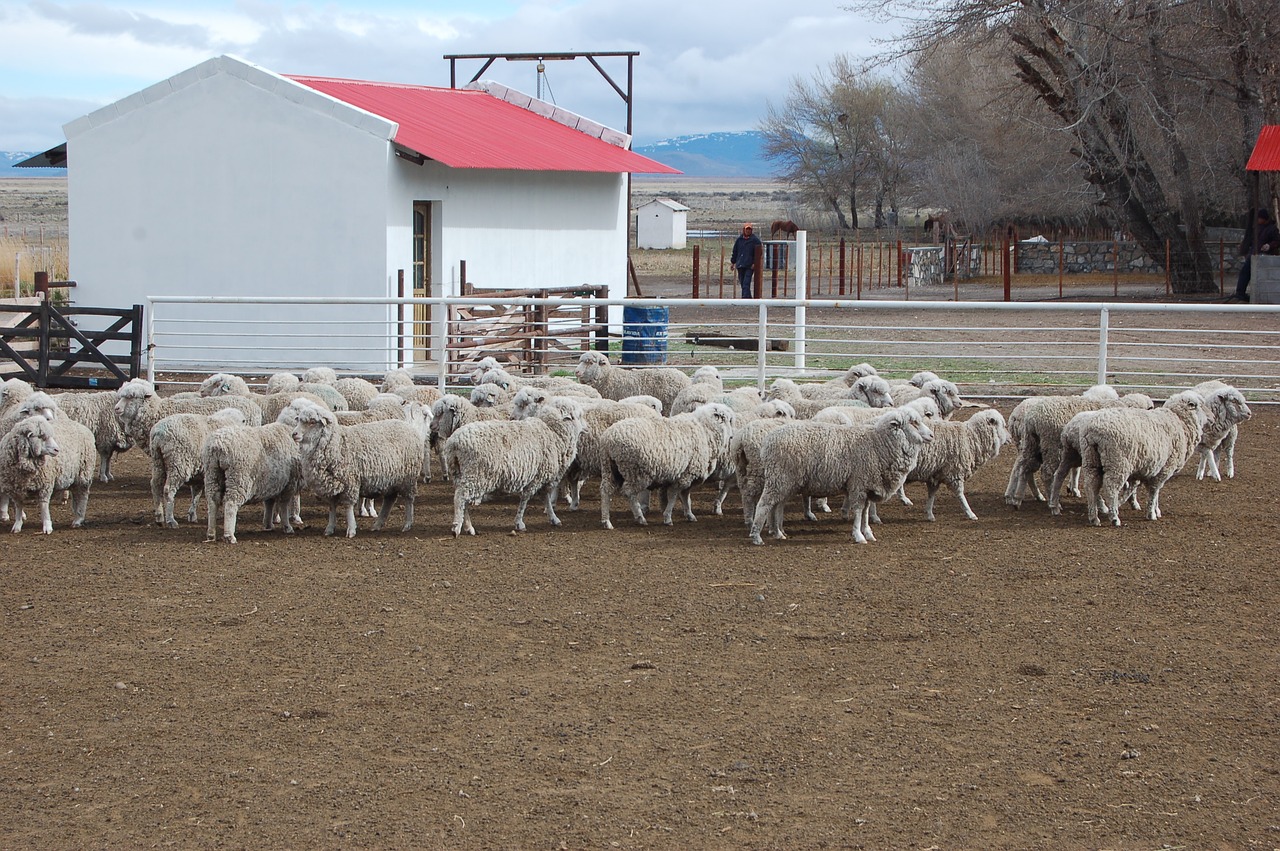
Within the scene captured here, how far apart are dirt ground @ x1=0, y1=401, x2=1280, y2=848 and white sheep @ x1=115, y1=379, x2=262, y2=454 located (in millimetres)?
1276

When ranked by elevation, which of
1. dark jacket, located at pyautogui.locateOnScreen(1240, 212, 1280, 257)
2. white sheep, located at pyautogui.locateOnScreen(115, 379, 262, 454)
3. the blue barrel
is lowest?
white sheep, located at pyautogui.locateOnScreen(115, 379, 262, 454)

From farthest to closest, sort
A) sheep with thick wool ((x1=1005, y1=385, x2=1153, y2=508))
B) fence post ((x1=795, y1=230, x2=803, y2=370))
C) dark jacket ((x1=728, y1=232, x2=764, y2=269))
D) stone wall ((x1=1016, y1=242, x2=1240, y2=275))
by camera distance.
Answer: stone wall ((x1=1016, y1=242, x2=1240, y2=275)), dark jacket ((x1=728, y1=232, x2=764, y2=269)), fence post ((x1=795, y1=230, x2=803, y2=370)), sheep with thick wool ((x1=1005, y1=385, x2=1153, y2=508))

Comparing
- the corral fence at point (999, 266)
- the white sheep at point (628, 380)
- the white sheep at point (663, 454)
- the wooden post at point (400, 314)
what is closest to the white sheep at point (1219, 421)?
the white sheep at point (663, 454)

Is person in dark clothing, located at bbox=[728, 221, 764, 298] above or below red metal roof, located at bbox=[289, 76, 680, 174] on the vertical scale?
below

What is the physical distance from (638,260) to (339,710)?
162ft

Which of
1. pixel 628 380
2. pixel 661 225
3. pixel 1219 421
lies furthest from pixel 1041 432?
pixel 661 225

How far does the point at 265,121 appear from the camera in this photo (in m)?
19.2

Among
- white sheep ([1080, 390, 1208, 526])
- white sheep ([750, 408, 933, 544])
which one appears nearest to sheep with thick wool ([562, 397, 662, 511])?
white sheep ([750, 408, 933, 544])

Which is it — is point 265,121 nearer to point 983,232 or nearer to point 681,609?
point 681,609

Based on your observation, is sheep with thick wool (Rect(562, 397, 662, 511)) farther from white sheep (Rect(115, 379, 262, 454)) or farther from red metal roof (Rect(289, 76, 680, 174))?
red metal roof (Rect(289, 76, 680, 174))

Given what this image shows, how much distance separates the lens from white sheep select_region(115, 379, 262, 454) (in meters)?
10.3

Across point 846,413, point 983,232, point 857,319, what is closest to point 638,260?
point 983,232

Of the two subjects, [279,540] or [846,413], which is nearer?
[279,540]

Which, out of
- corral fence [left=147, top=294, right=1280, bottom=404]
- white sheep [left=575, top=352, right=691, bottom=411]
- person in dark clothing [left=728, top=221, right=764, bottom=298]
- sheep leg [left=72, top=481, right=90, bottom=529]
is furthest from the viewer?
person in dark clothing [left=728, top=221, right=764, bottom=298]
